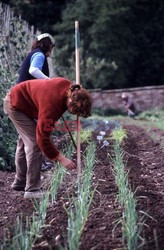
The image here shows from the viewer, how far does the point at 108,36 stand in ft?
81.9

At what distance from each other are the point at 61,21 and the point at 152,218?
2446 centimetres

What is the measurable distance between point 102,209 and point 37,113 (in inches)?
45.8

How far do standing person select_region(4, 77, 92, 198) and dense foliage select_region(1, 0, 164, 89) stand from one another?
1646 centimetres

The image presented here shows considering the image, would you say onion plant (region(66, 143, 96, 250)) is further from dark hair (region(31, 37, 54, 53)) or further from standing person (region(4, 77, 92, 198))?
dark hair (region(31, 37, 54, 53))

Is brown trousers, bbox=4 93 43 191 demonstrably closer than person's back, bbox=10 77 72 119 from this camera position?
No

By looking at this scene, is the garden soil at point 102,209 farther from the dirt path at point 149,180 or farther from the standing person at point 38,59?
the standing person at point 38,59

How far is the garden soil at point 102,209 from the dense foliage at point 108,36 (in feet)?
50.4

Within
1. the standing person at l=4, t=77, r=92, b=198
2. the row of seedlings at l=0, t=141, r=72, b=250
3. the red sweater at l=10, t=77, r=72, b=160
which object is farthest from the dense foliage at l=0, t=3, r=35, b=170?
the red sweater at l=10, t=77, r=72, b=160

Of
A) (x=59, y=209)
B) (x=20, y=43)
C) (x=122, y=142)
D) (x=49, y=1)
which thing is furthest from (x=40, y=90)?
(x=49, y=1)

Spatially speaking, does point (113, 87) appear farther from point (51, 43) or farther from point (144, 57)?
point (51, 43)

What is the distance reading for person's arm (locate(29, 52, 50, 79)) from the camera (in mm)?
5855

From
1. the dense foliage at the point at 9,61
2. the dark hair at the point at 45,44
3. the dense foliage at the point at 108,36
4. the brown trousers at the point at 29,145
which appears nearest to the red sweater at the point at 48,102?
the brown trousers at the point at 29,145

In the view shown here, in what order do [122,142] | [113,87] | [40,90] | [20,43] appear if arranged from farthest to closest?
[113,87]
[20,43]
[122,142]
[40,90]

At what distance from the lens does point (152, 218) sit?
4203 mm
